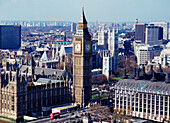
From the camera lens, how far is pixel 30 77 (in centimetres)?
7938

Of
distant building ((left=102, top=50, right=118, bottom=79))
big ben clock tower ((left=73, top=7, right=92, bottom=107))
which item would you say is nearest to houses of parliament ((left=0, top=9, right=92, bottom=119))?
big ben clock tower ((left=73, top=7, right=92, bottom=107))

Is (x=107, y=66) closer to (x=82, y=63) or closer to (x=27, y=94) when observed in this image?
(x=82, y=63)

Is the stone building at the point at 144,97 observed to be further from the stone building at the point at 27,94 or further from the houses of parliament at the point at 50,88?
the stone building at the point at 27,94

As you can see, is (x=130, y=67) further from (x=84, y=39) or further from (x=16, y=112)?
(x=16, y=112)

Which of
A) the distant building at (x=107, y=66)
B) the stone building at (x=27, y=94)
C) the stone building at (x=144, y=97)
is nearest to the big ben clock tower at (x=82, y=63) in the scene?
the stone building at (x=27, y=94)

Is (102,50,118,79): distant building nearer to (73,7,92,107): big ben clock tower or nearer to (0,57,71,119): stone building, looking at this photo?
(0,57,71,119): stone building

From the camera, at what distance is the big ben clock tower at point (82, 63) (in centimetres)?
7369

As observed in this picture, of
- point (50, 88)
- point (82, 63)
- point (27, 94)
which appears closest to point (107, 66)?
point (82, 63)

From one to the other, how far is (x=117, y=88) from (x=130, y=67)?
186ft

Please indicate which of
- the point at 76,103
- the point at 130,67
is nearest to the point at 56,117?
the point at 76,103

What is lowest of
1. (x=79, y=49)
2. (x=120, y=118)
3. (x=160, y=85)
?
(x=120, y=118)

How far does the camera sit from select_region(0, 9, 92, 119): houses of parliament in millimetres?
67125

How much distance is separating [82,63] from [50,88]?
22.8 ft

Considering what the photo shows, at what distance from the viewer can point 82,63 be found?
7356 cm
